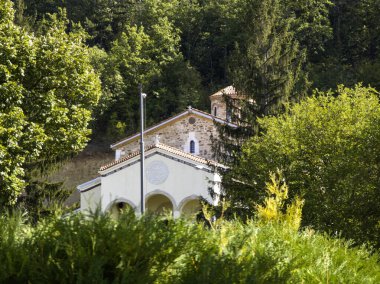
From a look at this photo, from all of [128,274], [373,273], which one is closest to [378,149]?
[373,273]

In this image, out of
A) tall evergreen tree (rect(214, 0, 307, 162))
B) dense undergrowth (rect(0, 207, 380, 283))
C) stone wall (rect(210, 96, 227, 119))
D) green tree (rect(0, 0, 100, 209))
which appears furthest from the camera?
stone wall (rect(210, 96, 227, 119))

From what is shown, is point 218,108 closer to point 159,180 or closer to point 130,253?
point 159,180

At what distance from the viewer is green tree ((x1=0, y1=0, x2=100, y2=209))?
2178 centimetres

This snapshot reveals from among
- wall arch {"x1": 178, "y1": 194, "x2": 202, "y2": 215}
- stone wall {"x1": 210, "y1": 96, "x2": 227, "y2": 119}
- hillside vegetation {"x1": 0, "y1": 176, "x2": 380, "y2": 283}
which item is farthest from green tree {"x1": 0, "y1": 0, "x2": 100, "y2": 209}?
stone wall {"x1": 210, "y1": 96, "x2": 227, "y2": 119}

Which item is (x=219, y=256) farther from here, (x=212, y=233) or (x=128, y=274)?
(x=128, y=274)

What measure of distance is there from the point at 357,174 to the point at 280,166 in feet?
8.82

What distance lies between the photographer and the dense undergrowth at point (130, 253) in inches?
260

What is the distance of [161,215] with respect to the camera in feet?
24.7

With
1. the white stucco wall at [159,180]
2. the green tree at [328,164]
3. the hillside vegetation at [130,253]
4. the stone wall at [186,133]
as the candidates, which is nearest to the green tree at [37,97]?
the green tree at [328,164]

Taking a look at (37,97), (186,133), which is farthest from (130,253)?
(186,133)

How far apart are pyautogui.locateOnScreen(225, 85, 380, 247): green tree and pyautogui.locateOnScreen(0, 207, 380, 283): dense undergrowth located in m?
11.8

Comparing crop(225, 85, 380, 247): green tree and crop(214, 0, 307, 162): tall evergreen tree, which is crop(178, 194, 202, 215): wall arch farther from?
crop(225, 85, 380, 247): green tree

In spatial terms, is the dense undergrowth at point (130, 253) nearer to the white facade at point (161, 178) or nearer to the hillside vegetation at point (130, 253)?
the hillside vegetation at point (130, 253)

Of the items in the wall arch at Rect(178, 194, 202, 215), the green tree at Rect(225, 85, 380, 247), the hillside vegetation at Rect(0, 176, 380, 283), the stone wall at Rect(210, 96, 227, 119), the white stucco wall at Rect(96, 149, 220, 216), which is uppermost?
the stone wall at Rect(210, 96, 227, 119)
